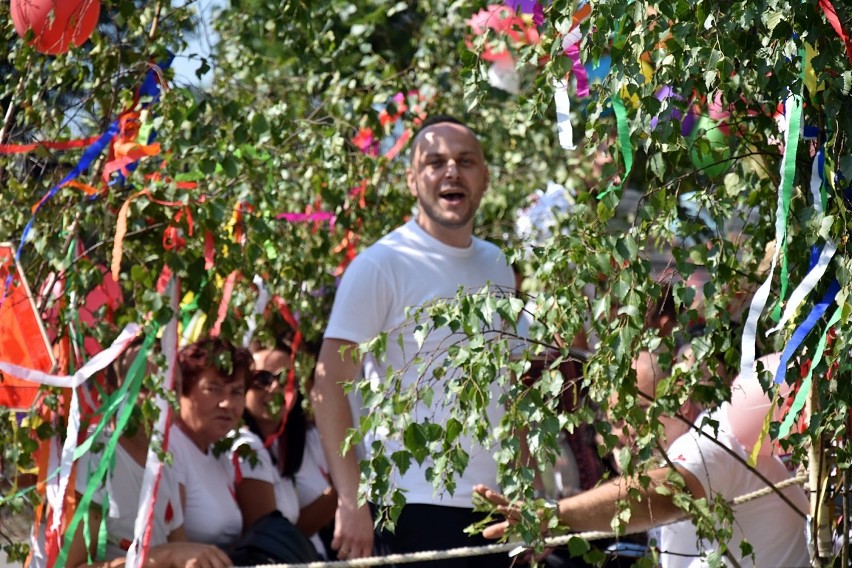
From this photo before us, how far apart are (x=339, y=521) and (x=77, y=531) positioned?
70 cm

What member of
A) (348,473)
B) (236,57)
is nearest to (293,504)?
(348,473)

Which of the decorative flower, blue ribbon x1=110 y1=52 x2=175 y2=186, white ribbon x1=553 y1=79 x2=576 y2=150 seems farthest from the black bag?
white ribbon x1=553 y1=79 x2=576 y2=150

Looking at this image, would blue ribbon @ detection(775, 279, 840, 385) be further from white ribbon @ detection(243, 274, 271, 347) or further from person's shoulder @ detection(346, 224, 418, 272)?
white ribbon @ detection(243, 274, 271, 347)

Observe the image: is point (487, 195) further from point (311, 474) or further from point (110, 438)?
point (110, 438)

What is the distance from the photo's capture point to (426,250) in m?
3.55

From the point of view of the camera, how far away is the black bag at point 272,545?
3.65m

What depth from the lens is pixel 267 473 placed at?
4.18m

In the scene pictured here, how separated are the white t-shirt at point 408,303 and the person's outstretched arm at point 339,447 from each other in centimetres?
7

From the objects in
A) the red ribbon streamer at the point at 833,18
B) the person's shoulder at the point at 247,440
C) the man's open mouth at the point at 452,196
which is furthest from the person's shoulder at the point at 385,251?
the red ribbon streamer at the point at 833,18

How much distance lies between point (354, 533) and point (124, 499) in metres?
0.69

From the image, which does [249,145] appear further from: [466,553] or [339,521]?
[466,553]

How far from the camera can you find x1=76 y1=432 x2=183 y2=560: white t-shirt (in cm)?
334

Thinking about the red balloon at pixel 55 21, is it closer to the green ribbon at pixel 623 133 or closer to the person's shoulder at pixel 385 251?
the person's shoulder at pixel 385 251

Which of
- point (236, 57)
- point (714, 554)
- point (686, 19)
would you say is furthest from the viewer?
point (236, 57)
